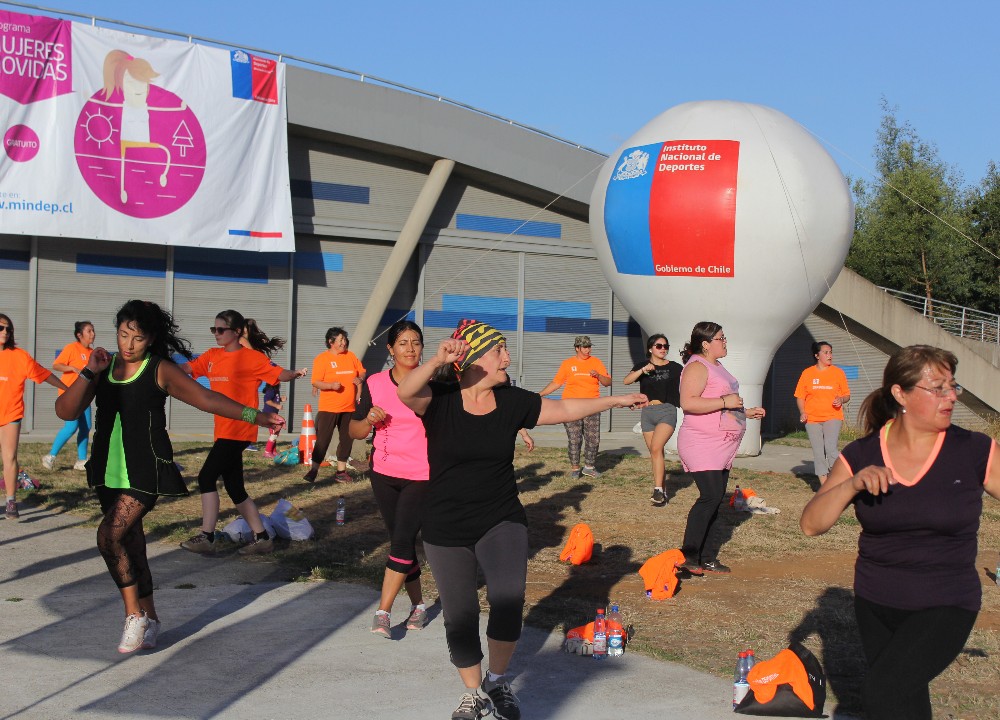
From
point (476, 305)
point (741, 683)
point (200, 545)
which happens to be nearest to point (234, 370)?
point (200, 545)

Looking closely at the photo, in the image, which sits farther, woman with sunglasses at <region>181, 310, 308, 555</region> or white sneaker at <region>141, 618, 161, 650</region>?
woman with sunglasses at <region>181, 310, 308, 555</region>

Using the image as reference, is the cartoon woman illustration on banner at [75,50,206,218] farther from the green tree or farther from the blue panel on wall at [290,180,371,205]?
the green tree

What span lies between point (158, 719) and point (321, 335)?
16104mm

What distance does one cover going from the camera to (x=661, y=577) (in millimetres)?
7477

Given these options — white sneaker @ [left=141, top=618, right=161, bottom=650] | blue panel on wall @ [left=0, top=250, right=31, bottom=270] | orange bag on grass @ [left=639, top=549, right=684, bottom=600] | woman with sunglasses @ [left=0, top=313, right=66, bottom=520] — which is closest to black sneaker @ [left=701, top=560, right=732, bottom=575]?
orange bag on grass @ [left=639, top=549, right=684, bottom=600]

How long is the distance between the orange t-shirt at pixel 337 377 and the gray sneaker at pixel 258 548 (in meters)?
4.69

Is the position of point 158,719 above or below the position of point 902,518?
below

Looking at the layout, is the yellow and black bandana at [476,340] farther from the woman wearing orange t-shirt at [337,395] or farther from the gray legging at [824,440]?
the gray legging at [824,440]

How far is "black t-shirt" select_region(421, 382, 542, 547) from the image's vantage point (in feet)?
15.7

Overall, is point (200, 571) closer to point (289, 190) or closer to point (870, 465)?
point (870, 465)

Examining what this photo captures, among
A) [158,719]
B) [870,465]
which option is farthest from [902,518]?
[158,719]

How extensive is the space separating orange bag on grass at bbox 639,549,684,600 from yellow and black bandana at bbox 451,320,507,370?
10.7ft

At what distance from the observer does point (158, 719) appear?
15.4ft

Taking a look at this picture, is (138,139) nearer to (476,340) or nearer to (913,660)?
(476,340)
